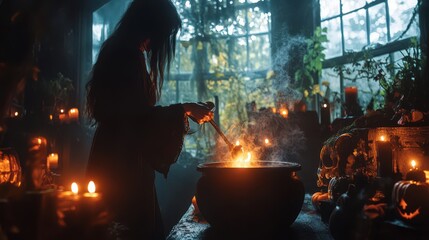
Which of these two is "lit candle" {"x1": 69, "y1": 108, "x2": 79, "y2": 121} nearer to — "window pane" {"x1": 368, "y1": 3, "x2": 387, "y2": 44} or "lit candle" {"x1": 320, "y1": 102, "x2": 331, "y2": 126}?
"lit candle" {"x1": 320, "y1": 102, "x2": 331, "y2": 126}

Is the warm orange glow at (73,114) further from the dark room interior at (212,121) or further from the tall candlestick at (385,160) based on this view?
the tall candlestick at (385,160)

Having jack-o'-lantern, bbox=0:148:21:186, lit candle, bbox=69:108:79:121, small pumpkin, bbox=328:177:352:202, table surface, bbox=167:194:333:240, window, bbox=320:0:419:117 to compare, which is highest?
window, bbox=320:0:419:117

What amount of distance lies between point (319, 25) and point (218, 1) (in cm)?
196

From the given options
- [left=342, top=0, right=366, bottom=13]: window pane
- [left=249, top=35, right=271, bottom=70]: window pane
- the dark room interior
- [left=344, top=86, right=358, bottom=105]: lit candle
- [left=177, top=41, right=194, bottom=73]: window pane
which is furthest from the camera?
[left=177, top=41, right=194, bottom=73]: window pane

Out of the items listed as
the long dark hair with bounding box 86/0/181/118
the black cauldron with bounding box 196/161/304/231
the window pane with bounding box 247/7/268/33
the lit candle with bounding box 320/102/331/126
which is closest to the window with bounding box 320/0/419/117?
the lit candle with bounding box 320/102/331/126

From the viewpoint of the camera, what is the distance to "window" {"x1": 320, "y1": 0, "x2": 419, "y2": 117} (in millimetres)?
4574

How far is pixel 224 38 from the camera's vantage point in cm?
688

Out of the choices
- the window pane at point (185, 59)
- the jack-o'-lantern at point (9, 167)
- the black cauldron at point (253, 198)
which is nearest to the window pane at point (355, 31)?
the window pane at point (185, 59)

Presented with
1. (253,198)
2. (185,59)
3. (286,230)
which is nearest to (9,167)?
(253,198)

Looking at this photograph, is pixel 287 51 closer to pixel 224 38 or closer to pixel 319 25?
pixel 319 25

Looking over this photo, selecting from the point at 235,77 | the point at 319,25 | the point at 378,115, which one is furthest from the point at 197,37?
the point at 378,115

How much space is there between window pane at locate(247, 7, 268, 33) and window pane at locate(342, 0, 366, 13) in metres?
1.63

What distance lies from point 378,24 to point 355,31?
0.46m

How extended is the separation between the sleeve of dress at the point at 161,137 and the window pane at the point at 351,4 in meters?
4.39
